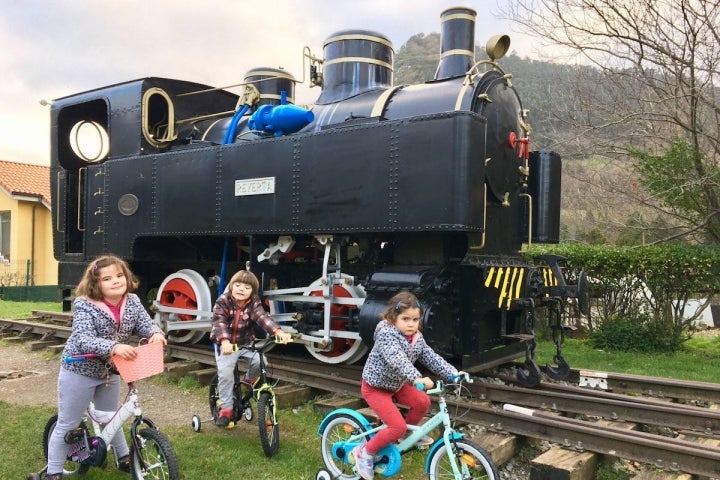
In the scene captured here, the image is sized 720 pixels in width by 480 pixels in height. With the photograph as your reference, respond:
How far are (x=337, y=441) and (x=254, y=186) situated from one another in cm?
289

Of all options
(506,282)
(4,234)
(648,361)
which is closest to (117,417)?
(506,282)

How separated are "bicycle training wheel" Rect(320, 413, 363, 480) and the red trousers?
0.24 metres

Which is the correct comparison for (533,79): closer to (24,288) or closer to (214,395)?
(24,288)

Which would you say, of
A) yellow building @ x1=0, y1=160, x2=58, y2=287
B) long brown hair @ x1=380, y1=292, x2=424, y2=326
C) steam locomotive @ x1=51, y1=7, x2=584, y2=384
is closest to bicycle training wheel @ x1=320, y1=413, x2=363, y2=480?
long brown hair @ x1=380, y1=292, x2=424, y2=326

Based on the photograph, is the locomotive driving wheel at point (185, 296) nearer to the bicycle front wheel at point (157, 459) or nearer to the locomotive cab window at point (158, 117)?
the locomotive cab window at point (158, 117)

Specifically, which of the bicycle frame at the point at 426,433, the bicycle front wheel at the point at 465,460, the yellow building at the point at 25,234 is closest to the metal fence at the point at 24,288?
the yellow building at the point at 25,234

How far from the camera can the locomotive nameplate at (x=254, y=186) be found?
18.7 feet

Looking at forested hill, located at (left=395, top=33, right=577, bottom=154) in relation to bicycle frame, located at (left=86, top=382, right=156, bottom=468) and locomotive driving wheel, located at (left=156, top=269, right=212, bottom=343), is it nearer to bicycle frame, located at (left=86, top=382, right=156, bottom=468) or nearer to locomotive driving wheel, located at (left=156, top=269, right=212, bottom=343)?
locomotive driving wheel, located at (left=156, top=269, right=212, bottom=343)

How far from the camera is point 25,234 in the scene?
2030 cm

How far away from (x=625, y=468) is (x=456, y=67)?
3798 mm

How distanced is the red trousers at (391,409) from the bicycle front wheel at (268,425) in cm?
95

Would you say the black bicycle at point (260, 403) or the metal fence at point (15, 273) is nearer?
the black bicycle at point (260, 403)

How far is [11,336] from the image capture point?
9039 millimetres

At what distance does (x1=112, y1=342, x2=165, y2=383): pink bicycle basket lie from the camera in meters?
3.02
